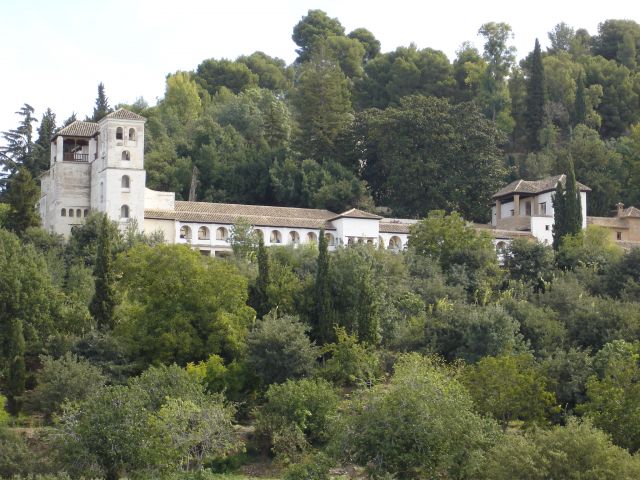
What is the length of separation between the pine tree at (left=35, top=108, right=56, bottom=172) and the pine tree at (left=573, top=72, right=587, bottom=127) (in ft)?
120

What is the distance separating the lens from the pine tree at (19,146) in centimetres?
7431

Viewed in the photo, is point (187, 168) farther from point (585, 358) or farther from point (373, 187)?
point (585, 358)

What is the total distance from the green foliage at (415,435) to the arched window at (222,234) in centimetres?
2679

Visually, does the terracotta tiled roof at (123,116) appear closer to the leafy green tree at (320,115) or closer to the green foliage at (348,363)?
the leafy green tree at (320,115)

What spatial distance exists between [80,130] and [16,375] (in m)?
24.3

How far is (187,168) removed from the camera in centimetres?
7319

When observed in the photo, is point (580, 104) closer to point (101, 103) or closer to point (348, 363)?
point (101, 103)

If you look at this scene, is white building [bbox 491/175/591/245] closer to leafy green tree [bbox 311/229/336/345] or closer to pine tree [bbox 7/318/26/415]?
leafy green tree [bbox 311/229/336/345]

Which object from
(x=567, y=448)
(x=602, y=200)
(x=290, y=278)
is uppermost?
(x=602, y=200)

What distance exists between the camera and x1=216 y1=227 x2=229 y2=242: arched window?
205ft

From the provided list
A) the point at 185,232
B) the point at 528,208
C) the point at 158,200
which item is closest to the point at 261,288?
the point at 185,232

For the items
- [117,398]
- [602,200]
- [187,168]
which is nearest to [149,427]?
[117,398]

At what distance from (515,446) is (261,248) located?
18.5 m

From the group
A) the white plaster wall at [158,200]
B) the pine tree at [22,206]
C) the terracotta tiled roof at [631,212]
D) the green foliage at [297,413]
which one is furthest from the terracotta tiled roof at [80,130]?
the terracotta tiled roof at [631,212]
